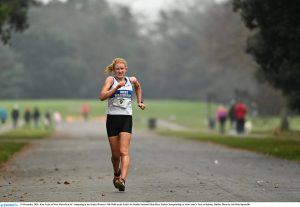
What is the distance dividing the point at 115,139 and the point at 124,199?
6.34ft

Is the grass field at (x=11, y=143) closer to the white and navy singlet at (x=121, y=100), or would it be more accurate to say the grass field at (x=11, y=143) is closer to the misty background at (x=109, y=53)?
the white and navy singlet at (x=121, y=100)

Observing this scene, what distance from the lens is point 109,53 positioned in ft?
456

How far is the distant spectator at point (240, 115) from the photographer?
4791cm

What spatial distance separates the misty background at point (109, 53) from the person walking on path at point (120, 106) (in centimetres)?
9868

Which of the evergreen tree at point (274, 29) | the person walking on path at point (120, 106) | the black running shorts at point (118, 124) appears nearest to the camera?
the person walking on path at point (120, 106)

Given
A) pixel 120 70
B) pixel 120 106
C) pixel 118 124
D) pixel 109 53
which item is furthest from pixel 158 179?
pixel 109 53

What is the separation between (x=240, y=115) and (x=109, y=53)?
301 feet

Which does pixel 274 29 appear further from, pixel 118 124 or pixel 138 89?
pixel 118 124

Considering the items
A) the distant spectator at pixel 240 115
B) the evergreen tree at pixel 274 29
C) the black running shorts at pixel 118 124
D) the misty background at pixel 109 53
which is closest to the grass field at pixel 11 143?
the evergreen tree at pixel 274 29

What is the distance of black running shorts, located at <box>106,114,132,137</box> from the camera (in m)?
13.3

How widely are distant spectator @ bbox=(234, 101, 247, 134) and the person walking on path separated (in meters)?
34.6

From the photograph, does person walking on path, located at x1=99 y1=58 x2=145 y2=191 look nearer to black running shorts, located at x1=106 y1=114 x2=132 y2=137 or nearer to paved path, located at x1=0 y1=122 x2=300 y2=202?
black running shorts, located at x1=106 y1=114 x2=132 y2=137

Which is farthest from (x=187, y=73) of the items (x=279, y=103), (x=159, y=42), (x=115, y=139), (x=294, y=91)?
(x=115, y=139)

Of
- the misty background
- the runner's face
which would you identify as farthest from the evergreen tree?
the misty background
